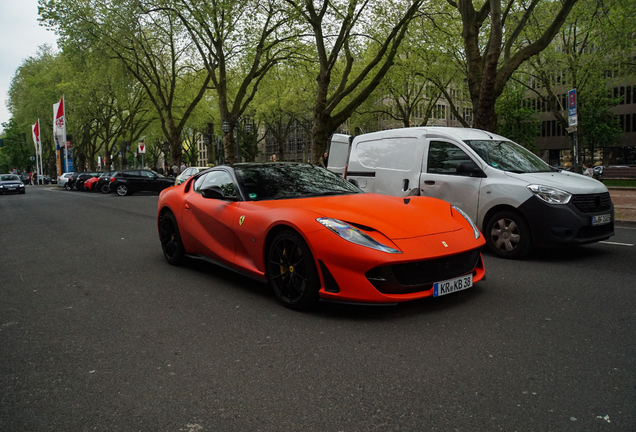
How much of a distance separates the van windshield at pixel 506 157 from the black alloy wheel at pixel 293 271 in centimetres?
402

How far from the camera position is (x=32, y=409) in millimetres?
2834

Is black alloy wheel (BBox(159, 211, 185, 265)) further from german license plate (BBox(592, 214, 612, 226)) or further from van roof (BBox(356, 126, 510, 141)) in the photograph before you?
german license plate (BBox(592, 214, 612, 226))

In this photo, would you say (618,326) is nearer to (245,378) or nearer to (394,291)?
(394,291)

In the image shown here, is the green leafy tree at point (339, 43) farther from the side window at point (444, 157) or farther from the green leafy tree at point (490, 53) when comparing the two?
the side window at point (444, 157)

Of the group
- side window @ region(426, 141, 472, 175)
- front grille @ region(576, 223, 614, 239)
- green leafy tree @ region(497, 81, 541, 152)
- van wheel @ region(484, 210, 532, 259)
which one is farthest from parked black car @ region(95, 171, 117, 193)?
front grille @ region(576, 223, 614, 239)

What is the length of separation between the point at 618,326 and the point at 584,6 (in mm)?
27179

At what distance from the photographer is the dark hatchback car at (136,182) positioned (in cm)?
2934

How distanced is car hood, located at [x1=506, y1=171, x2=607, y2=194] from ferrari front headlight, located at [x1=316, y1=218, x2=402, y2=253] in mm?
3512

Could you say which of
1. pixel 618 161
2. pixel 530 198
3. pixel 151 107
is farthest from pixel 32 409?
pixel 618 161

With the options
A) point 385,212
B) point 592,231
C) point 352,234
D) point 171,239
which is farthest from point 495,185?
point 171,239

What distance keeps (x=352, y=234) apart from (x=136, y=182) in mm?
27447

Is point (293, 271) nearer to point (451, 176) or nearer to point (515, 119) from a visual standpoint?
point (451, 176)

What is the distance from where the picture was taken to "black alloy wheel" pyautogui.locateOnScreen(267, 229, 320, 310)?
4.36 metres

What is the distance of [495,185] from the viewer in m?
7.08
